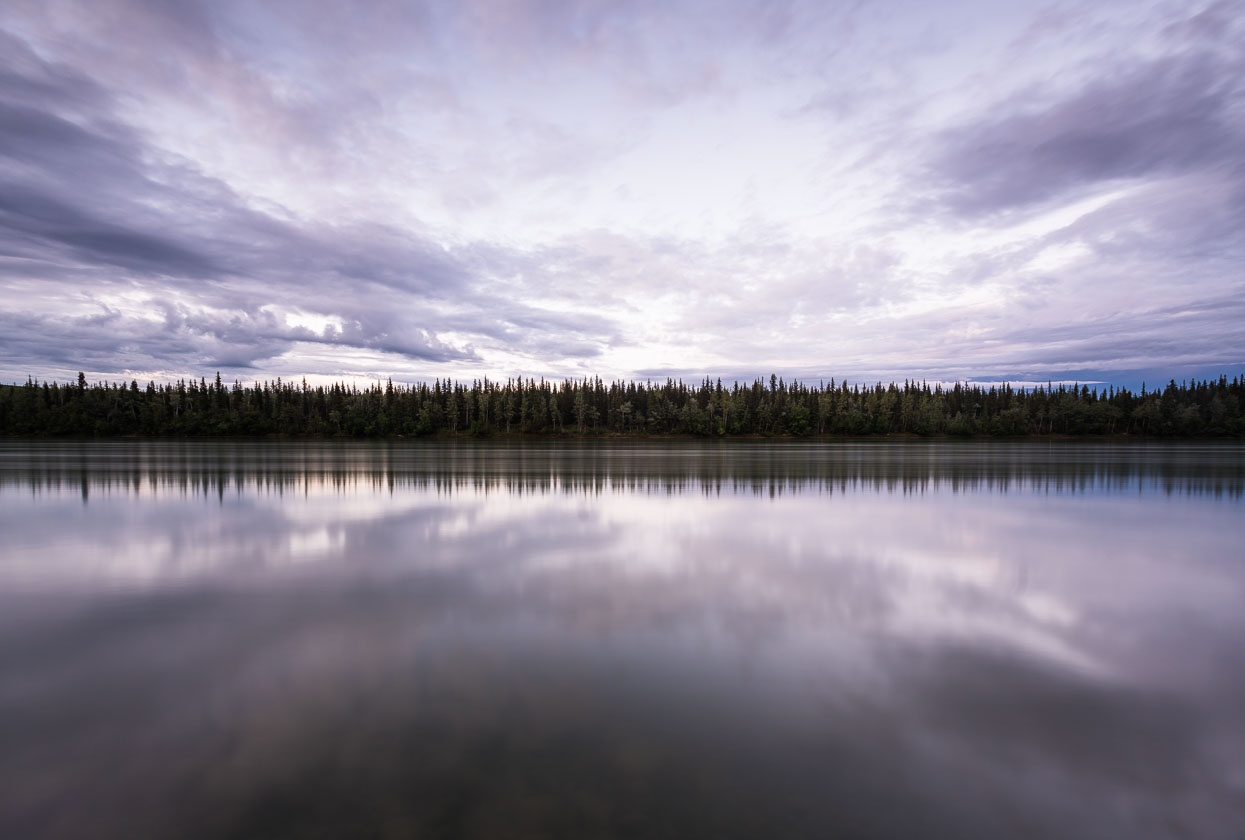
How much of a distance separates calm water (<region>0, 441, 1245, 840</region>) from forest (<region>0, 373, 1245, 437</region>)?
114 meters

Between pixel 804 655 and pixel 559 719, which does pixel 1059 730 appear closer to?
pixel 804 655

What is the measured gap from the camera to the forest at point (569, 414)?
127 meters

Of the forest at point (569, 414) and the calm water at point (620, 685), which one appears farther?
the forest at point (569, 414)

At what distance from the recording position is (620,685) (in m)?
6.75

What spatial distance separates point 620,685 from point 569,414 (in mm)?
133711

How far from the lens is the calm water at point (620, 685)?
4617 mm

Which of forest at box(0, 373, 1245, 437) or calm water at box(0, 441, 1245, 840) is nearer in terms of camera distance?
calm water at box(0, 441, 1245, 840)

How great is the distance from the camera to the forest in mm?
127312

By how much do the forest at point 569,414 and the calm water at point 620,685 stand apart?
114348 mm

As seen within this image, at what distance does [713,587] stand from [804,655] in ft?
→ 10.4

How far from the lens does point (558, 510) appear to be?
20.6 m

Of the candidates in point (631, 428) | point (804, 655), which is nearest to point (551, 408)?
point (631, 428)

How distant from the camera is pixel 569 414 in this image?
458 feet

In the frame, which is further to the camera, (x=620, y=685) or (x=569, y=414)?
(x=569, y=414)
